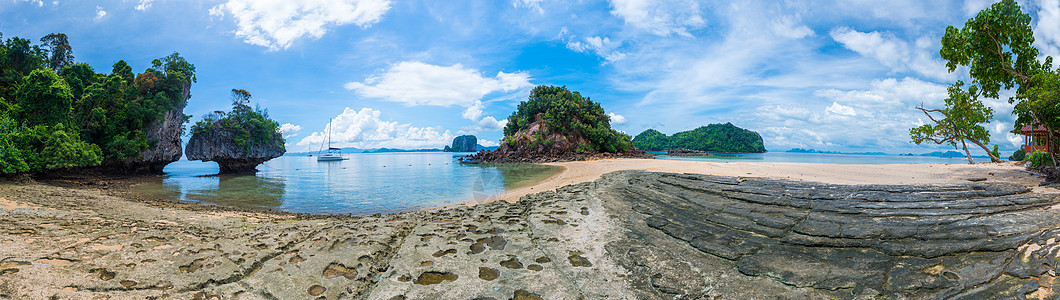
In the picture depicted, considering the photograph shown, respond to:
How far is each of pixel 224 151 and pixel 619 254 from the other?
38.0m

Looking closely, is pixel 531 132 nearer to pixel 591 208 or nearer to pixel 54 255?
pixel 591 208

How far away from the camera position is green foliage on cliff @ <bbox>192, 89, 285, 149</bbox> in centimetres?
3075

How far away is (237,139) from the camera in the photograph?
3125 cm

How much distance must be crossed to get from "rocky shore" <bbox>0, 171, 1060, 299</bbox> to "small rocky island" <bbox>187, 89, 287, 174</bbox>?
1182 inches

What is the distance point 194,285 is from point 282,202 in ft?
40.2

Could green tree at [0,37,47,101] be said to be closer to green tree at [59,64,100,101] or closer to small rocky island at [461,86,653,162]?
green tree at [59,64,100,101]

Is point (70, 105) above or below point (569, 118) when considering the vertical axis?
below

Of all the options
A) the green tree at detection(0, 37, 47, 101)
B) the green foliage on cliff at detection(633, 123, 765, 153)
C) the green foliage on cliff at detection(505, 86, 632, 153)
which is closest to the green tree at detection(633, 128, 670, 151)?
the green foliage on cliff at detection(633, 123, 765, 153)

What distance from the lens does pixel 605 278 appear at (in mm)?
4117

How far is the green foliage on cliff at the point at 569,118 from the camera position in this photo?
46.1 metres

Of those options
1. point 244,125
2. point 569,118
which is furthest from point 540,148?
point 244,125

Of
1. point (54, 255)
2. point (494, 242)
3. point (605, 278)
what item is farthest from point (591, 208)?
point (54, 255)

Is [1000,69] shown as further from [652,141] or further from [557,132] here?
[652,141]

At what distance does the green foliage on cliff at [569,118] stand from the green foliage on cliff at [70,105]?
33817 mm
